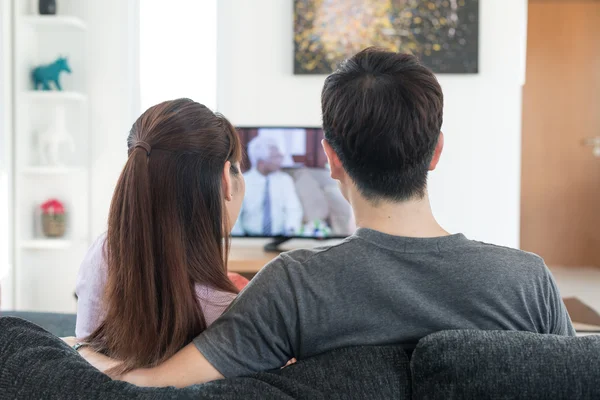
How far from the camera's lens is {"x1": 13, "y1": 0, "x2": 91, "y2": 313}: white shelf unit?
3.57 metres

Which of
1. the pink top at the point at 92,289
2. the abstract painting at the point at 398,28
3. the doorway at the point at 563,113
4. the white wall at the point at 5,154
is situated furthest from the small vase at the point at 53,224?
the doorway at the point at 563,113

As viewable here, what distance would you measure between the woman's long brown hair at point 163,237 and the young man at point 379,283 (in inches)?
3.6

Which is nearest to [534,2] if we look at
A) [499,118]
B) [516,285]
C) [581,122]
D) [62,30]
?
[581,122]

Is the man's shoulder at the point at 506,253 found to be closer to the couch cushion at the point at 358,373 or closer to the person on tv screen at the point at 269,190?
the couch cushion at the point at 358,373

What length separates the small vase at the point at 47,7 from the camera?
352 centimetres

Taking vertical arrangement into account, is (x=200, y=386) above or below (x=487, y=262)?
below

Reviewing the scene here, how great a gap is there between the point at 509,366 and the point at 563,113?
17.1 ft

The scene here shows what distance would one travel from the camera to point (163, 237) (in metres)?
1.14

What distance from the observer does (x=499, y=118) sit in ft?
11.5

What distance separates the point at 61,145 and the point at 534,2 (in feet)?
12.8

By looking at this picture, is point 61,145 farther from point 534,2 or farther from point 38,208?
point 534,2

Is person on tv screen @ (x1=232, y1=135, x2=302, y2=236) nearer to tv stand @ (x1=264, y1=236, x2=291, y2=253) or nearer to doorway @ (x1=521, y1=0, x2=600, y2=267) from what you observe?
tv stand @ (x1=264, y1=236, x2=291, y2=253)

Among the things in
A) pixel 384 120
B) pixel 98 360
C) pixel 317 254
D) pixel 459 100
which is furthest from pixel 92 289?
pixel 459 100

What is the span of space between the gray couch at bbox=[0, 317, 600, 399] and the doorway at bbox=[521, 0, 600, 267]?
508cm
